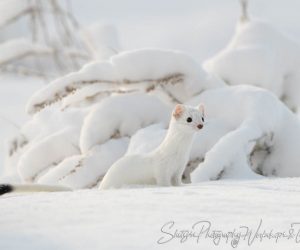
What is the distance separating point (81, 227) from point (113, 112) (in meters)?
3.41

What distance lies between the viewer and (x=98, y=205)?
2.51 m

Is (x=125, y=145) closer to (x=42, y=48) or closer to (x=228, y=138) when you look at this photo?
(x=228, y=138)

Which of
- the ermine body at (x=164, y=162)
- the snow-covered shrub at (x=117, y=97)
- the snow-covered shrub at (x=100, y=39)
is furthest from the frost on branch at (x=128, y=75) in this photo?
the snow-covered shrub at (x=100, y=39)

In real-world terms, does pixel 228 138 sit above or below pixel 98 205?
below

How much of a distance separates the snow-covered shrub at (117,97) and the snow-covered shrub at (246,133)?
0.60ft

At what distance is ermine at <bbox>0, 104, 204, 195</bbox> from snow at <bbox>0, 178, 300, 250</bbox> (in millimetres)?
1150

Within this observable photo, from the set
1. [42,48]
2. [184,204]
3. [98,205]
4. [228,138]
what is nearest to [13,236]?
[98,205]

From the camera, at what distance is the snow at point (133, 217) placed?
6.48 feet

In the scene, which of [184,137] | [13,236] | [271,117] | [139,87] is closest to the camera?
[13,236]

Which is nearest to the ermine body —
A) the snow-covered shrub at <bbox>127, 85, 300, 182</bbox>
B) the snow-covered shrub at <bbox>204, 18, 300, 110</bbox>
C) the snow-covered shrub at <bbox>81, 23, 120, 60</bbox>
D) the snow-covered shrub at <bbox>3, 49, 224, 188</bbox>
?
the snow-covered shrub at <bbox>127, 85, 300, 182</bbox>

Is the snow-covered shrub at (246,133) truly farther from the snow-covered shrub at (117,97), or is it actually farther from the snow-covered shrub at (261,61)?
the snow-covered shrub at (261,61)

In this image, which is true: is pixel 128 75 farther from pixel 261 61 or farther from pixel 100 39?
pixel 100 39

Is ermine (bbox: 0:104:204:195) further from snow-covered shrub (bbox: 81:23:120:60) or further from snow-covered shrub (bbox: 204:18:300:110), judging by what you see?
snow-covered shrub (bbox: 81:23:120:60)

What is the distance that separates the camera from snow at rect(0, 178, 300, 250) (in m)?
1.97
